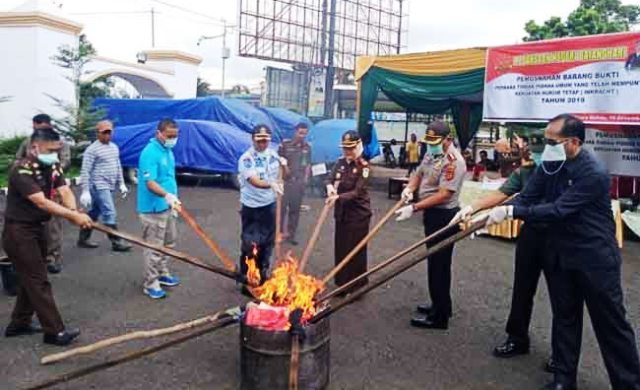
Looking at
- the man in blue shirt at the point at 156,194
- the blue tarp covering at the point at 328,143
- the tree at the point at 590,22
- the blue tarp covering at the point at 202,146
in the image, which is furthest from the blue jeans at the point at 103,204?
the tree at the point at 590,22

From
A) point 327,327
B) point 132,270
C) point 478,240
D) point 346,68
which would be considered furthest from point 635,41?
point 346,68

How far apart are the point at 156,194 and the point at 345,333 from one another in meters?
2.12

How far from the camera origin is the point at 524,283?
4438mm

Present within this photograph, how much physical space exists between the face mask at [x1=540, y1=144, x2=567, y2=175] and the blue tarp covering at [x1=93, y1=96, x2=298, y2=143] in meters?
12.2

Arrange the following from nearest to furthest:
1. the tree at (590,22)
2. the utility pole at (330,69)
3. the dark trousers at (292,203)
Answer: the dark trousers at (292,203) < the tree at (590,22) < the utility pole at (330,69)

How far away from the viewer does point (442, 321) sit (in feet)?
16.2

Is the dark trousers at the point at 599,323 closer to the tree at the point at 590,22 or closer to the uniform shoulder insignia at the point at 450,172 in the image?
the uniform shoulder insignia at the point at 450,172

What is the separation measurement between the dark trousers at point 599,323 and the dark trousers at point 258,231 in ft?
9.27

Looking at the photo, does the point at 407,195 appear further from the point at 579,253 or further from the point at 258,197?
the point at 579,253

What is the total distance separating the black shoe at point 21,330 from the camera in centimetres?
447

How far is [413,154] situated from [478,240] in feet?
35.6

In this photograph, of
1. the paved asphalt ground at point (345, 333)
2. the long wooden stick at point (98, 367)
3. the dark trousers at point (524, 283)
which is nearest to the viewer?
the long wooden stick at point (98, 367)

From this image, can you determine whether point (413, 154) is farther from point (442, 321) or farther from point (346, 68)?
point (442, 321)

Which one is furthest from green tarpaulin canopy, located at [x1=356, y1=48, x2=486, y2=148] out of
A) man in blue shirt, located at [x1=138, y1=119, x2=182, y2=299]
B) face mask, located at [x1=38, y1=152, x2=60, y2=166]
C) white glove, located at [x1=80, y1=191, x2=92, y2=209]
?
face mask, located at [x1=38, y1=152, x2=60, y2=166]
